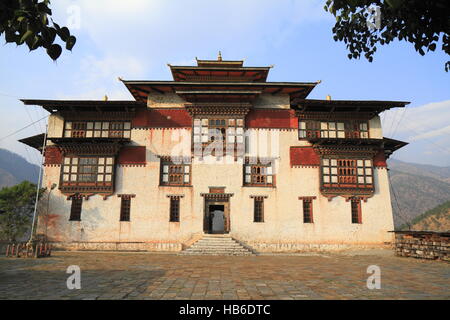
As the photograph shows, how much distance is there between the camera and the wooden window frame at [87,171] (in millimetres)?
21734

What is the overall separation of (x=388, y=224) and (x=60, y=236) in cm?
2463

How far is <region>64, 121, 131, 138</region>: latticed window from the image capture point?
22.8 m

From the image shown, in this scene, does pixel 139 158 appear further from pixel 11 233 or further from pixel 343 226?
pixel 343 226

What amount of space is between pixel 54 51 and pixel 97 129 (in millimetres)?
21119

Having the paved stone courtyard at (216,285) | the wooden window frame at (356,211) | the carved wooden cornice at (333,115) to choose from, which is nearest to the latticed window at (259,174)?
the carved wooden cornice at (333,115)

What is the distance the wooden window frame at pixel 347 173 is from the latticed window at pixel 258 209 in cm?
496

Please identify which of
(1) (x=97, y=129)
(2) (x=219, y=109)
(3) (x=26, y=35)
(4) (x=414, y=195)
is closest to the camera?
(3) (x=26, y=35)

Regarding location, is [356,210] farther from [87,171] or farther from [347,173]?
[87,171]

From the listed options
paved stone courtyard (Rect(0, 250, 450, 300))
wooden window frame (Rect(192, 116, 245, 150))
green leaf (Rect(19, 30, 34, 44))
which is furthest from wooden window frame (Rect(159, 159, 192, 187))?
green leaf (Rect(19, 30, 34, 44))

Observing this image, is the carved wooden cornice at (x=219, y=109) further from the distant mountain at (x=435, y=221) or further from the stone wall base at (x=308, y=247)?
the distant mountain at (x=435, y=221)

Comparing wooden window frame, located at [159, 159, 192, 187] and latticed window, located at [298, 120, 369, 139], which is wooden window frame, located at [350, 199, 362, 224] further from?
wooden window frame, located at [159, 159, 192, 187]

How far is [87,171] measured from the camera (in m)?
22.0

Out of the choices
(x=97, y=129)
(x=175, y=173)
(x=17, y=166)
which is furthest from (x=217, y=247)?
(x=17, y=166)
